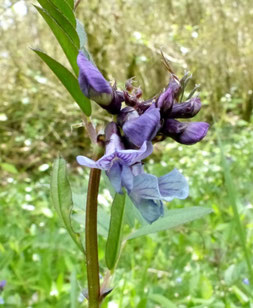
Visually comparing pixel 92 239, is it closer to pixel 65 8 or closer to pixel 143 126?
pixel 143 126

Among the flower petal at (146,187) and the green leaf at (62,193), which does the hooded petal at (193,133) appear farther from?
the green leaf at (62,193)

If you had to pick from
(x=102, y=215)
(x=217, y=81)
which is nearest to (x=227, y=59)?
(x=217, y=81)

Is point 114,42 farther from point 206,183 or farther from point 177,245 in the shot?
point 177,245

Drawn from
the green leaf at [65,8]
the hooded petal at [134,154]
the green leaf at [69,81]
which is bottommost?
the hooded petal at [134,154]

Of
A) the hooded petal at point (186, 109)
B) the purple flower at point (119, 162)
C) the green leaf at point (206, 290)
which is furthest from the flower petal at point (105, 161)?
the green leaf at point (206, 290)

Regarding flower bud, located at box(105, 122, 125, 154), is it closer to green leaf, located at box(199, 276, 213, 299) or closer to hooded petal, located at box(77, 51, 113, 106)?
hooded petal, located at box(77, 51, 113, 106)

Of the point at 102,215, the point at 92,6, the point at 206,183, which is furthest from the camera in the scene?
the point at 92,6

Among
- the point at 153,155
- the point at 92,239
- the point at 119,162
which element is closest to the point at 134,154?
the point at 119,162
